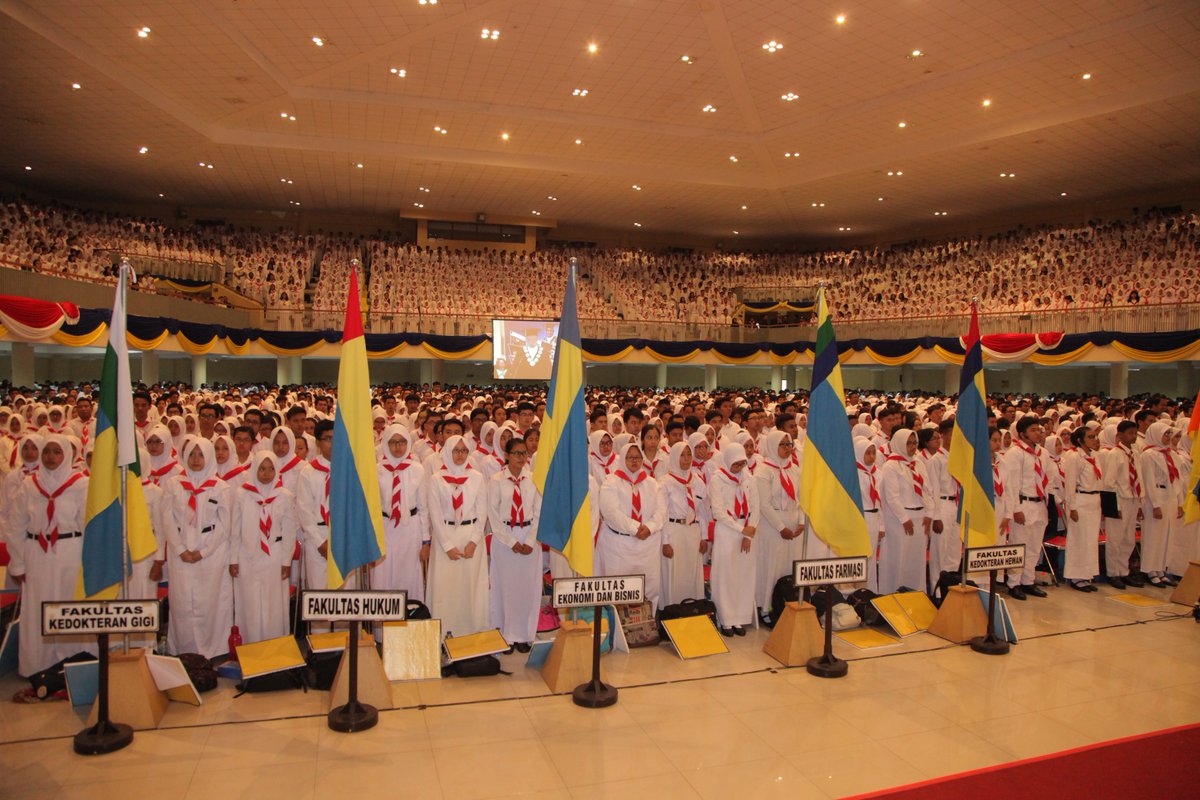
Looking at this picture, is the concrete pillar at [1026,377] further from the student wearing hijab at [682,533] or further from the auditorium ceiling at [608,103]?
the student wearing hijab at [682,533]

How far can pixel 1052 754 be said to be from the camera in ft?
15.2

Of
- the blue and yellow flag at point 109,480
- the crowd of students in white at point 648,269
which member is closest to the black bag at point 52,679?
the blue and yellow flag at point 109,480

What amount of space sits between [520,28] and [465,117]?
5.58 m

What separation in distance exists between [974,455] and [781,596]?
2179mm

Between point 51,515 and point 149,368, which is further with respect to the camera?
point 149,368

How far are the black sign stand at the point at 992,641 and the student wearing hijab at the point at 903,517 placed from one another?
4.39 ft

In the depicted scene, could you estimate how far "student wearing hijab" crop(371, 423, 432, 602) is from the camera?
6.76 meters

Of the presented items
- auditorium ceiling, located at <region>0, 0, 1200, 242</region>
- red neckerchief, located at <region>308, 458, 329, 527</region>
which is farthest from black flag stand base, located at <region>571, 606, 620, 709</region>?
auditorium ceiling, located at <region>0, 0, 1200, 242</region>

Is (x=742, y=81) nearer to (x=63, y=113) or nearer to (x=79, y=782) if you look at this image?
(x=63, y=113)

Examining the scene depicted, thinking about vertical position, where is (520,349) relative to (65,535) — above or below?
above

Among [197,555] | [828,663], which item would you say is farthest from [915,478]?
[197,555]

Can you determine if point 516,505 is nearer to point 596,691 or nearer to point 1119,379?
point 596,691

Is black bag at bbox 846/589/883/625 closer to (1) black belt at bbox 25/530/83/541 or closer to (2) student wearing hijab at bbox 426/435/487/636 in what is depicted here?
(2) student wearing hijab at bbox 426/435/487/636

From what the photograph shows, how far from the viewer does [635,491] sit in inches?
270
